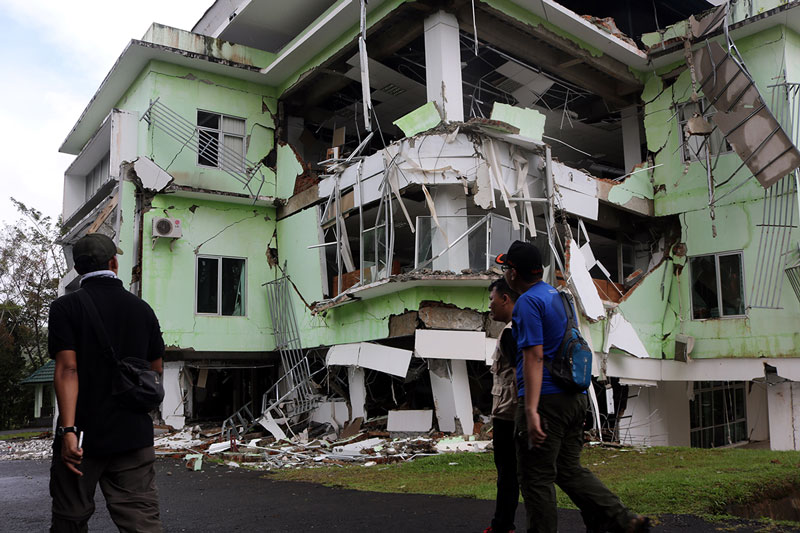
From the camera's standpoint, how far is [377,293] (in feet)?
44.4

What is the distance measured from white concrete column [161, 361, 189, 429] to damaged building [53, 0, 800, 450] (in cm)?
4

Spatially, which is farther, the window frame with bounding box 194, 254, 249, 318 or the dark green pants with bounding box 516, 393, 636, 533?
the window frame with bounding box 194, 254, 249, 318

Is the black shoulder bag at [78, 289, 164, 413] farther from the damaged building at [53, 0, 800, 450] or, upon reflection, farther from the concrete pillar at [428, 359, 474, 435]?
the concrete pillar at [428, 359, 474, 435]

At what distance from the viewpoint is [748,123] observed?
545 inches

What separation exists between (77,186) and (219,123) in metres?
7.50

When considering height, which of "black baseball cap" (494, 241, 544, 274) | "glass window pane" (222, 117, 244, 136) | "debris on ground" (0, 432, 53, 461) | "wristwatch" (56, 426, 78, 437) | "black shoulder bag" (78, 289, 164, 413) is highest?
"glass window pane" (222, 117, 244, 136)

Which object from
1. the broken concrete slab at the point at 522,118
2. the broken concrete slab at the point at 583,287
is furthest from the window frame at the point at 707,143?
the broken concrete slab at the point at 522,118

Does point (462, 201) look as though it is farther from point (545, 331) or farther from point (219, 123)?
point (545, 331)

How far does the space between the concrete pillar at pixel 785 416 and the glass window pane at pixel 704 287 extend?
191 centimetres

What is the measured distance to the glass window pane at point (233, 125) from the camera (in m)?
17.3

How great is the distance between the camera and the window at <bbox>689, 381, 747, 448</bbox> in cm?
1703

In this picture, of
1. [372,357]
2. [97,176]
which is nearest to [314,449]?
[372,357]

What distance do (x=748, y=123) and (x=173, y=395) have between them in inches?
511

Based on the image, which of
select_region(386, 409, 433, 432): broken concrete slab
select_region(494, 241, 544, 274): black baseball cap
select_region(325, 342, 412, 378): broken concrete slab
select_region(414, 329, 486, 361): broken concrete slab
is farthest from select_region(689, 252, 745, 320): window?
select_region(494, 241, 544, 274): black baseball cap
